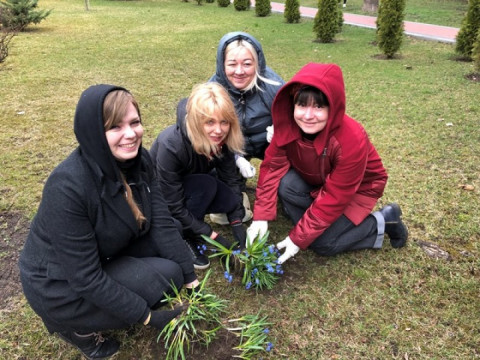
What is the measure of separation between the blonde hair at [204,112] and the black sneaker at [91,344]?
49.1 inches

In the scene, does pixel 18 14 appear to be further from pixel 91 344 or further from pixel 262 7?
pixel 91 344

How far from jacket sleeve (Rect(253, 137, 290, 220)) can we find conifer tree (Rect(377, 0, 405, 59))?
6.24m

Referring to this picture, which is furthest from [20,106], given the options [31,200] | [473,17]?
[473,17]

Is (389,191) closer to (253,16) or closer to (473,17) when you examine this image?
(473,17)

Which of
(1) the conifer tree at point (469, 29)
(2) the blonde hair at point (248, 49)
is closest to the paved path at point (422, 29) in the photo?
(1) the conifer tree at point (469, 29)

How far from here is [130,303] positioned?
1.78 m

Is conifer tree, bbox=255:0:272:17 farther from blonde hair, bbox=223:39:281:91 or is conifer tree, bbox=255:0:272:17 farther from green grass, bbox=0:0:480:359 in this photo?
blonde hair, bbox=223:39:281:91

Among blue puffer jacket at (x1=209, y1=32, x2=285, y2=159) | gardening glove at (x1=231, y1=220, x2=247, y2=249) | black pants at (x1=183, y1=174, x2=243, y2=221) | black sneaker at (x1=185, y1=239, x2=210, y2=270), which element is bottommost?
black sneaker at (x1=185, y1=239, x2=210, y2=270)

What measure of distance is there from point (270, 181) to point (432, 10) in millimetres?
16161

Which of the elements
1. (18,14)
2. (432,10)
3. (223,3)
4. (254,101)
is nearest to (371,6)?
(432,10)

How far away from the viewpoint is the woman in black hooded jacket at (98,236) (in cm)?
162

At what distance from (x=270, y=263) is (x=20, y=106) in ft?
15.8

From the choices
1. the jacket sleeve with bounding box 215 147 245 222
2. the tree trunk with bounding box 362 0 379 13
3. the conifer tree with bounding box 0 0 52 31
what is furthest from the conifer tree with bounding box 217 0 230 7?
the jacket sleeve with bounding box 215 147 245 222

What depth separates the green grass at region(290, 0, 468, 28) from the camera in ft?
42.9
